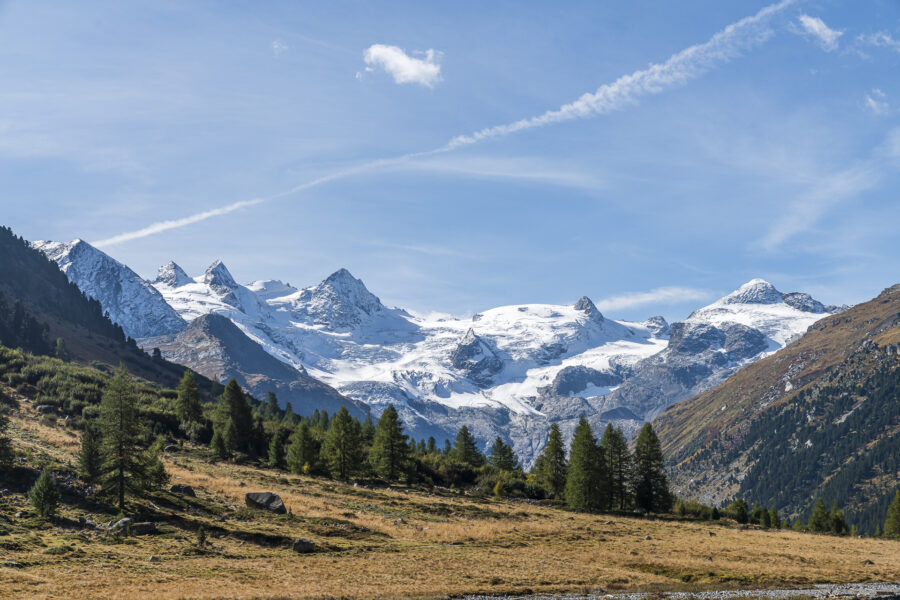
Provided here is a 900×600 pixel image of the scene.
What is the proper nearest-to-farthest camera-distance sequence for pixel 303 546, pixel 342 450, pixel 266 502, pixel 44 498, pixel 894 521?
1. pixel 44 498
2. pixel 303 546
3. pixel 266 502
4. pixel 342 450
5. pixel 894 521

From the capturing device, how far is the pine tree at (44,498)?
43531 mm

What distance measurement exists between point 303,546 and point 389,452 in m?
49.7

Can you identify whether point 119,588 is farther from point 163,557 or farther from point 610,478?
point 610,478

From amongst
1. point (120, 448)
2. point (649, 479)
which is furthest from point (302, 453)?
point (649, 479)

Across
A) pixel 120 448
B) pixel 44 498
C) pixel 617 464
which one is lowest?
pixel 44 498

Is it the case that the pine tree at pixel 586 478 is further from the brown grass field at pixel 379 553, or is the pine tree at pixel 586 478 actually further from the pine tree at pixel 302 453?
the pine tree at pixel 302 453

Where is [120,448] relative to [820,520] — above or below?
above

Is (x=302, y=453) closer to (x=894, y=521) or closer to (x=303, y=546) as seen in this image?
(x=303, y=546)

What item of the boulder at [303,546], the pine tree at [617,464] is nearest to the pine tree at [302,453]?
the pine tree at [617,464]

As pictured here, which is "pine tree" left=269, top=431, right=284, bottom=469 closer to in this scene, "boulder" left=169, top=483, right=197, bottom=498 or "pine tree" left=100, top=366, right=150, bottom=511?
"boulder" left=169, top=483, right=197, bottom=498

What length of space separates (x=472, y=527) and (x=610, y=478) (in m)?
33.3

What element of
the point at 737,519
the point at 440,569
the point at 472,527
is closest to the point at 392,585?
the point at 440,569

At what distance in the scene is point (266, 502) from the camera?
55.7m

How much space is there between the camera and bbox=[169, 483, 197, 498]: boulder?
56.6m
